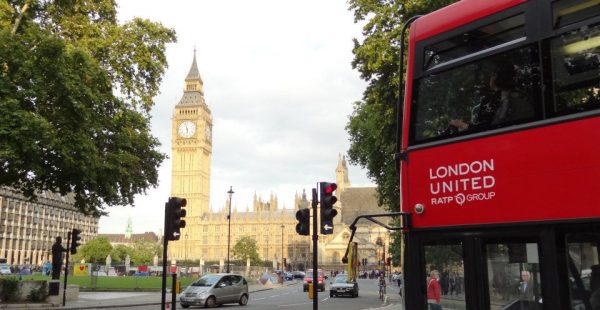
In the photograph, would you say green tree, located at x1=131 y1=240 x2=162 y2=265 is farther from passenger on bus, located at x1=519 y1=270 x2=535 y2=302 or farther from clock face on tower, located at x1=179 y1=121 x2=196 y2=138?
passenger on bus, located at x1=519 y1=270 x2=535 y2=302

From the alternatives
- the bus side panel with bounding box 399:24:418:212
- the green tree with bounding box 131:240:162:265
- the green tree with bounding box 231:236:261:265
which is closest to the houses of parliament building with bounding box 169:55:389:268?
the green tree with bounding box 131:240:162:265

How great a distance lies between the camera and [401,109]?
634cm

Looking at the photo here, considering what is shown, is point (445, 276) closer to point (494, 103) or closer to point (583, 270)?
point (583, 270)

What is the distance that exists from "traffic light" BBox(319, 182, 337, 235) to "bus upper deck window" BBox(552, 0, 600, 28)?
8903 mm

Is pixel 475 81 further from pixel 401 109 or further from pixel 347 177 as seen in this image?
pixel 347 177

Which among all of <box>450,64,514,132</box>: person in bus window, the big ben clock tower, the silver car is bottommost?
the silver car

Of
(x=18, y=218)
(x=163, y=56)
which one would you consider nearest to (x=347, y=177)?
(x=18, y=218)

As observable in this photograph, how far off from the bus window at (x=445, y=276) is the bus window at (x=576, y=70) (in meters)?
1.63

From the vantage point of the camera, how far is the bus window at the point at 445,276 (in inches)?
205

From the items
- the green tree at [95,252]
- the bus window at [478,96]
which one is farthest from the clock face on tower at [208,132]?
the bus window at [478,96]

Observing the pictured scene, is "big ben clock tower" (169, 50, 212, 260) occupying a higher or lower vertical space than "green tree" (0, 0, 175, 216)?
higher

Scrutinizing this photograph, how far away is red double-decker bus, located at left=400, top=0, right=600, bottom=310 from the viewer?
4.60m

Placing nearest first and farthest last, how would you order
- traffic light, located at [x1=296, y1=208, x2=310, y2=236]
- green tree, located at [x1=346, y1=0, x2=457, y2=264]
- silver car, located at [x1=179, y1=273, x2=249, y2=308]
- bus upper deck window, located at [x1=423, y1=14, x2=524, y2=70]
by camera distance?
bus upper deck window, located at [x1=423, y1=14, x2=524, y2=70]
traffic light, located at [x1=296, y1=208, x2=310, y2=236]
green tree, located at [x1=346, y1=0, x2=457, y2=264]
silver car, located at [x1=179, y1=273, x2=249, y2=308]

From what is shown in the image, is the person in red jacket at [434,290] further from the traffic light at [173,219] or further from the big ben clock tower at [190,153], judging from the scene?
the big ben clock tower at [190,153]
